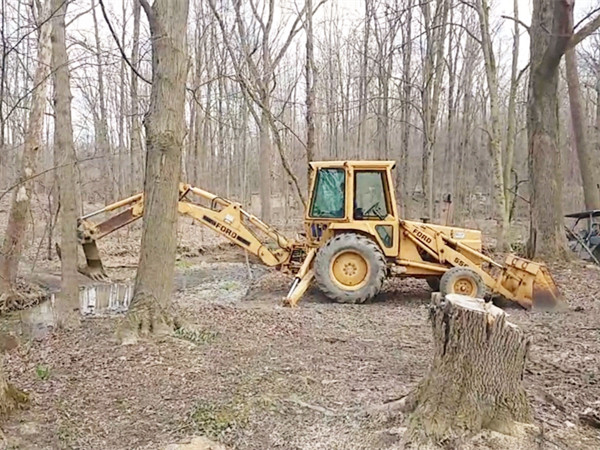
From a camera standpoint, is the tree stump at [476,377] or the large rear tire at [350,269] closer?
the tree stump at [476,377]

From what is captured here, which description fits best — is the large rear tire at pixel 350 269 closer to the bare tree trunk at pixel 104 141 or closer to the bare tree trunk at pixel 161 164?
the bare tree trunk at pixel 161 164


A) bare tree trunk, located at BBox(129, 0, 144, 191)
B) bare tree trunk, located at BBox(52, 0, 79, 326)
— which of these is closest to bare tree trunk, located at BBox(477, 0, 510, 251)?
bare tree trunk, located at BBox(52, 0, 79, 326)

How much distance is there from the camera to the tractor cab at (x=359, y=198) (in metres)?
9.06

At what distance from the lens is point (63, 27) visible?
24.7 feet

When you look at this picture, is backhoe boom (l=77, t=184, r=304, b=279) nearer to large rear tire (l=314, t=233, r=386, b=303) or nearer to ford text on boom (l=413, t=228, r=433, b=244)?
large rear tire (l=314, t=233, r=386, b=303)

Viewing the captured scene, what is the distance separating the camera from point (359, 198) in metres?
9.17

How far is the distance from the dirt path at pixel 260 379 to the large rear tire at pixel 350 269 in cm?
101

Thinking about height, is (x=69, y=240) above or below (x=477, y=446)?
above

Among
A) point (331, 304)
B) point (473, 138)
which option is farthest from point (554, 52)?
point (473, 138)

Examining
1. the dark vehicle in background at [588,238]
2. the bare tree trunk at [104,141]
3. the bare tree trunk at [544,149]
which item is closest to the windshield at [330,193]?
the bare tree trunk at [544,149]

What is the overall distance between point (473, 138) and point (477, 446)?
3020 centimetres

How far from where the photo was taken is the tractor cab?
9062 millimetres

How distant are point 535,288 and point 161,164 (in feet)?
17.8

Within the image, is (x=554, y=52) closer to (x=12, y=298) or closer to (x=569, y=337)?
(x=569, y=337)
